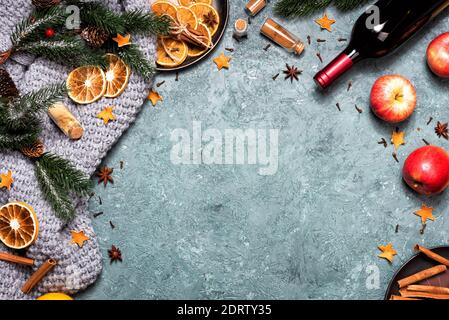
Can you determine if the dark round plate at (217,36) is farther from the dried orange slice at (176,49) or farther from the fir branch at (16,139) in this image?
the fir branch at (16,139)

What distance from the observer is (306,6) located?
5.07 ft

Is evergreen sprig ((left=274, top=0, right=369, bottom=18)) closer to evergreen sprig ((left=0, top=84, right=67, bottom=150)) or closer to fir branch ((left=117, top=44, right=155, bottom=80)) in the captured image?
fir branch ((left=117, top=44, right=155, bottom=80))

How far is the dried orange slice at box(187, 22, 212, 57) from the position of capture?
5.01 ft

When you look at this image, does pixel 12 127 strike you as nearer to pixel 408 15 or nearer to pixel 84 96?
pixel 84 96

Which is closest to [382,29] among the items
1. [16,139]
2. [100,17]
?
[100,17]

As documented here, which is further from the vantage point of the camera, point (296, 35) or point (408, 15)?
point (296, 35)

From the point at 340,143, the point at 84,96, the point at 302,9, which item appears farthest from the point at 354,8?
the point at 84,96

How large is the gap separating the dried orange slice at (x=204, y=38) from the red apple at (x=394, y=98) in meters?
0.44

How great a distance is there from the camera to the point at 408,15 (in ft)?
4.73

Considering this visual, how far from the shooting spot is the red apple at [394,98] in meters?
1.49

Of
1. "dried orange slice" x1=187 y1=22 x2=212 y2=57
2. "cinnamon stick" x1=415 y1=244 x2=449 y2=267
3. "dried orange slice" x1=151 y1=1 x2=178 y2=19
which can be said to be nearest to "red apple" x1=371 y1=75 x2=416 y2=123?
"cinnamon stick" x1=415 y1=244 x2=449 y2=267

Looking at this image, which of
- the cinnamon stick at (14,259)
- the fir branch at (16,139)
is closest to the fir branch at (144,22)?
the fir branch at (16,139)

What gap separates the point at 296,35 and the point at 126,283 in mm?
789

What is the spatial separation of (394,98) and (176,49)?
566mm
